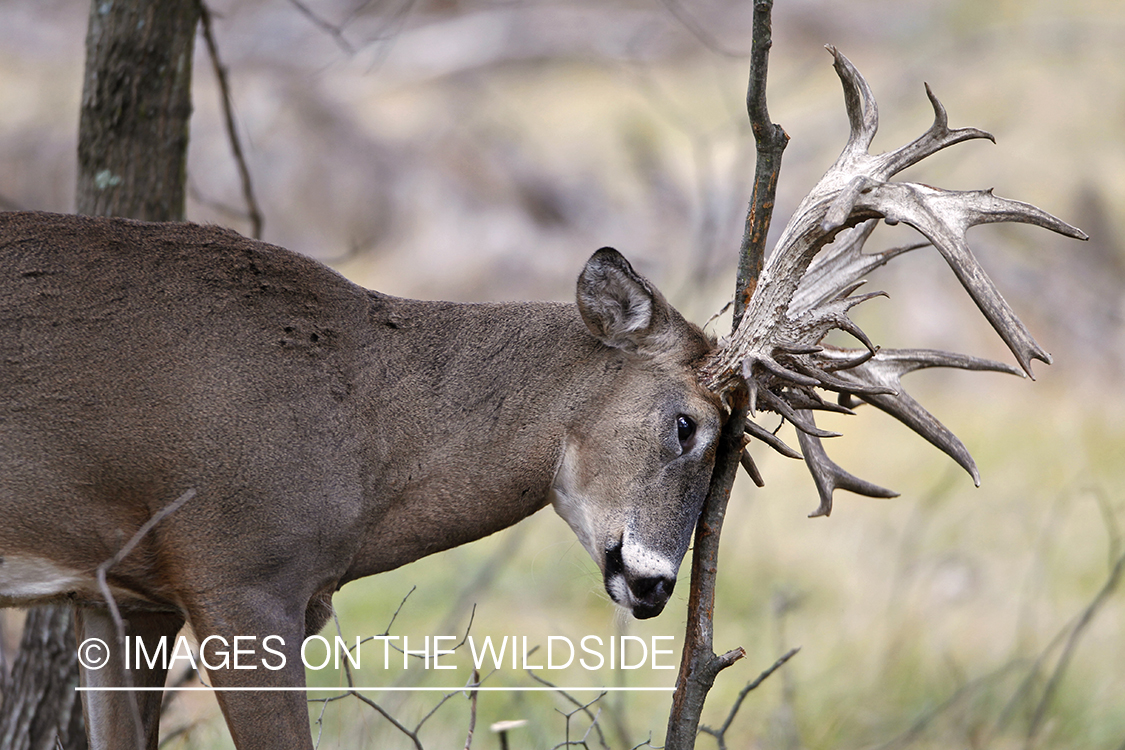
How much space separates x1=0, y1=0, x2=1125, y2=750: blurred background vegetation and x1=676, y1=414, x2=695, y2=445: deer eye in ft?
3.26

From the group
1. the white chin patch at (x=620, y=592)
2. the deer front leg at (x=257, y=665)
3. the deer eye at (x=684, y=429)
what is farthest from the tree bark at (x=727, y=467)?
the deer front leg at (x=257, y=665)

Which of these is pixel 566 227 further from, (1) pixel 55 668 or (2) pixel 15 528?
(2) pixel 15 528

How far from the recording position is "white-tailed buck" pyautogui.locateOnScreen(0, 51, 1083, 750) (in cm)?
344

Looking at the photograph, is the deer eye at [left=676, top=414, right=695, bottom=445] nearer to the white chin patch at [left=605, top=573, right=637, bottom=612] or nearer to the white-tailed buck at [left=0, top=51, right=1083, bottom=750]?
the white-tailed buck at [left=0, top=51, right=1083, bottom=750]

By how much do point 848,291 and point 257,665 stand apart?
2.18 m

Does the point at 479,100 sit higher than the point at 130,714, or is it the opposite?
the point at 479,100

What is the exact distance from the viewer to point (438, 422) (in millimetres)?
3906

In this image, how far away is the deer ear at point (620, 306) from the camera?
153 inches

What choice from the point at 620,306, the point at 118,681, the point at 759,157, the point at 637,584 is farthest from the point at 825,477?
the point at 118,681

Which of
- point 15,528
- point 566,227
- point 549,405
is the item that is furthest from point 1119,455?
point 15,528

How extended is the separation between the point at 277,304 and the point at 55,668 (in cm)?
201

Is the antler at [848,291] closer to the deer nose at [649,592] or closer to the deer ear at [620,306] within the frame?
the deer ear at [620,306]

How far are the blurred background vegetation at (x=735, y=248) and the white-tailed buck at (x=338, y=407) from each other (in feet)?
3.02

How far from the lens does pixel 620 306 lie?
3.99 meters
